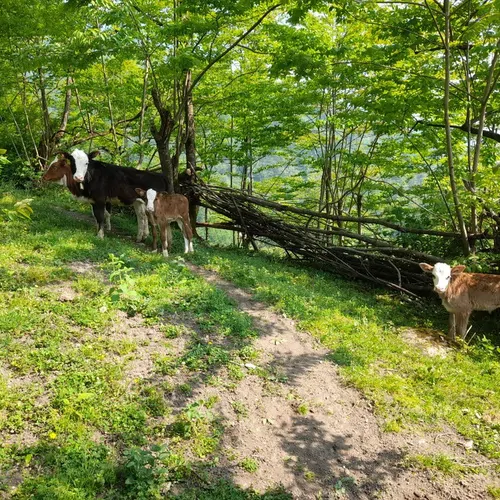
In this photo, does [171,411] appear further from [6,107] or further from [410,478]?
[6,107]

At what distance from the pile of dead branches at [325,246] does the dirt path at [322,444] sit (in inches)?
167

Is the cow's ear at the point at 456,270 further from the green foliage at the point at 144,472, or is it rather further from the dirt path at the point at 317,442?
the green foliage at the point at 144,472

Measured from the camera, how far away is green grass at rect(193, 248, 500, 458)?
471 cm

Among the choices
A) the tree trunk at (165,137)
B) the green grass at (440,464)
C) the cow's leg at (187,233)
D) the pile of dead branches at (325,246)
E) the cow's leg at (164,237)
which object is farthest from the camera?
the tree trunk at (165,137)

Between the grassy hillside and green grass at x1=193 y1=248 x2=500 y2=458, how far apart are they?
21mm

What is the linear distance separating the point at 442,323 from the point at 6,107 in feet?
47.0

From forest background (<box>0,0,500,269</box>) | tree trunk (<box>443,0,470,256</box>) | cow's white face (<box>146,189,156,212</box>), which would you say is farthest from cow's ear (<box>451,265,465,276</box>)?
cow's white face (<box>146,189,156,212</box>)

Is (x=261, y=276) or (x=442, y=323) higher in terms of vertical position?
(x=261, y=276)

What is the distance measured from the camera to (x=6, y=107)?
13.3 metres

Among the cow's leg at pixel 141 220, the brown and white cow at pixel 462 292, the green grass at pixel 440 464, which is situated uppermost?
the cow's leg at pixel 141 220

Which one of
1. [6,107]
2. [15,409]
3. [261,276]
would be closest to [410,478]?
[15,409]

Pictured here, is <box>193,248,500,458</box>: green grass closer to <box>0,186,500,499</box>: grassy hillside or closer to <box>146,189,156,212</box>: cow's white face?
<box>0,186,500,499</box>: grassy hillside

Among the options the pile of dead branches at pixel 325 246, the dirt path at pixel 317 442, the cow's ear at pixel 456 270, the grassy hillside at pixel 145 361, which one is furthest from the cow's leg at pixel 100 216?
the cow's ear at pixel 456 270

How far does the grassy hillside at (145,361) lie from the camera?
3.39 metres
